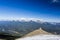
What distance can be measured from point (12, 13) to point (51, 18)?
73cm

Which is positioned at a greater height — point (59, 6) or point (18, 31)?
point (59, 6)

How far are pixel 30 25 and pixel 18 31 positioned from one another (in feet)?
0.80

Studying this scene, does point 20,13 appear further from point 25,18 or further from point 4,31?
point 4,31

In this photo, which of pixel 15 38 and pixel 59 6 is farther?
pixel 59 6

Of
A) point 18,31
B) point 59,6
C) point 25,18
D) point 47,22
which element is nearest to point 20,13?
point 25,18

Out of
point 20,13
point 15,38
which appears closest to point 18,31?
point 15,38

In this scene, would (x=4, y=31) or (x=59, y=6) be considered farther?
(x=59, y=6)

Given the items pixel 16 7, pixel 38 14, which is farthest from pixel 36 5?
pixel 16 7

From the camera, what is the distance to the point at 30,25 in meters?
2.77

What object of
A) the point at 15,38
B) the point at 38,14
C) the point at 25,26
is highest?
the point at 38,14

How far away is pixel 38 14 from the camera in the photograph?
2812 millimetres

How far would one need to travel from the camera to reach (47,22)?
2832mm

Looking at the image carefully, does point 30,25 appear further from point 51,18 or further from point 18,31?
point 51,18

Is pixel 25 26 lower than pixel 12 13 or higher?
lower
